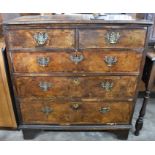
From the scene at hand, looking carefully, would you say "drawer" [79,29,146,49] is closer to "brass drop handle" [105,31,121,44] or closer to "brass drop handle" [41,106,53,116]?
"brass drop handle" [105,31,121,44]

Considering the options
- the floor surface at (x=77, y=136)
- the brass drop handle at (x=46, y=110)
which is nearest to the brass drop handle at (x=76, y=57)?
the brass drop handle at (x=46, y=110)

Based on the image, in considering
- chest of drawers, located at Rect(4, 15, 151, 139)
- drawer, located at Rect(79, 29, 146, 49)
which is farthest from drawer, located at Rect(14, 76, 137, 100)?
drawer, located at Rect(79, 29, 146, 49)

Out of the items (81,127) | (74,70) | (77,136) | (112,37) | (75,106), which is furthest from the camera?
(77,136)

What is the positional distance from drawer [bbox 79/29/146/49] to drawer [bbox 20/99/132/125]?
1.72 feet

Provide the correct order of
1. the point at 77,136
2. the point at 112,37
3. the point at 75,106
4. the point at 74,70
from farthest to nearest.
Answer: the point at 77,136 → the point at 75,106 → the point at 74,70 → the point at 112,37

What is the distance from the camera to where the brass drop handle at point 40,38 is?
4.23 feet

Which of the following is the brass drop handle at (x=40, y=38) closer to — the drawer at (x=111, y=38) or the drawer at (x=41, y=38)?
the drawer at (x=41, y=38)

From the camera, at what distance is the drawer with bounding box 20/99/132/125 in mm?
1600

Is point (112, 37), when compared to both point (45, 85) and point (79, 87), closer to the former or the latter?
point (79, 87)

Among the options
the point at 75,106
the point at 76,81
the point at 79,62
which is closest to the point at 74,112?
the point at 75,106

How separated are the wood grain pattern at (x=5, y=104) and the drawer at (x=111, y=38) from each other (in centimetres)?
67

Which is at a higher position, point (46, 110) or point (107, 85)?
point (107, 85)

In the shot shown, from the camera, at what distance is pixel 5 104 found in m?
1.72

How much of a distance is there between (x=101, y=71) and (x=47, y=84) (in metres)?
0.44
